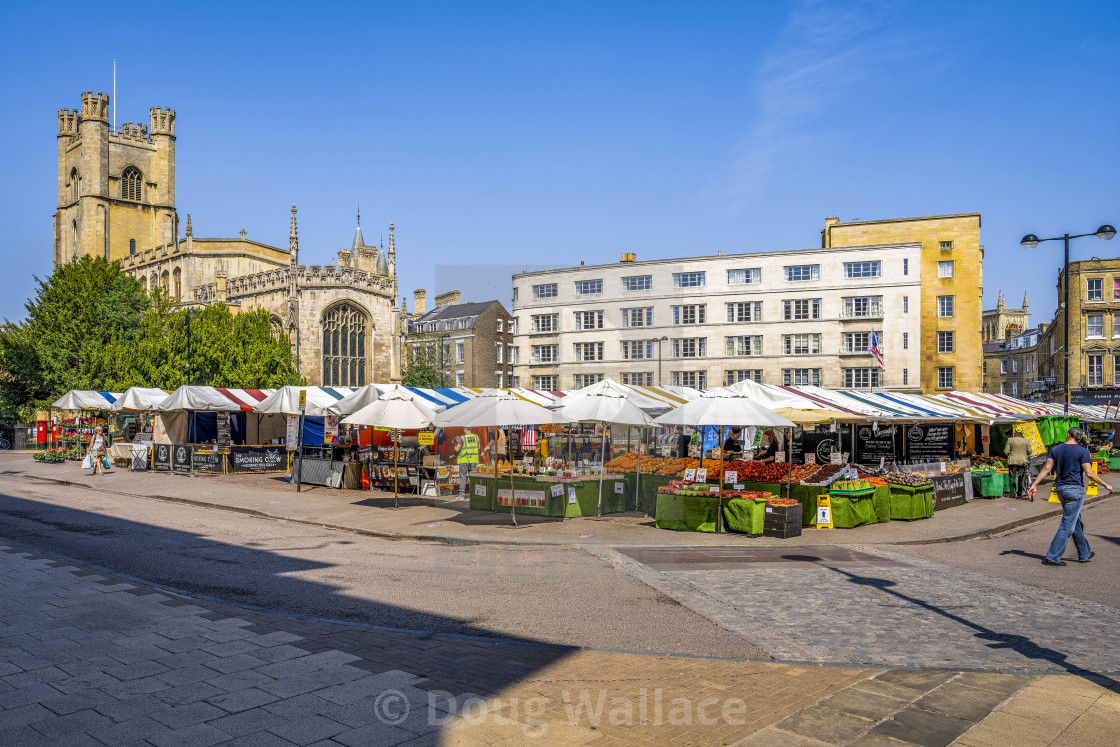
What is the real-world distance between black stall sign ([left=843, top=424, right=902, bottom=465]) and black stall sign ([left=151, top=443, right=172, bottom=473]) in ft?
83.2

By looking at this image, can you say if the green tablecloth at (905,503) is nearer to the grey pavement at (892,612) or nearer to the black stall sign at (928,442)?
the grey pavement at (892,612)

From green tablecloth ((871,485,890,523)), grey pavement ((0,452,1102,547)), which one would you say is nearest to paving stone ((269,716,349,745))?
grey pavement ((0,452,1102,547))

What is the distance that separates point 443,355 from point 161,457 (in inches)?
1846

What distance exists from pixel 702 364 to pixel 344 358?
28.9m

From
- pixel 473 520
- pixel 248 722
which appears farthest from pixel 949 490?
pixel 248 722

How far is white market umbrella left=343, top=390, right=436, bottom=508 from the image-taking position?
62.0 feet

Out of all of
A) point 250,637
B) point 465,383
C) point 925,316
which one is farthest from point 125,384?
point 925,316

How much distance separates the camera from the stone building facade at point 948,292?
197 feet

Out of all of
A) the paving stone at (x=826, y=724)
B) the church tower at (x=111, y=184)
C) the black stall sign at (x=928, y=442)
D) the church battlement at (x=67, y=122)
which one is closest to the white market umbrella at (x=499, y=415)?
the paving stone at (x=826, y=724)

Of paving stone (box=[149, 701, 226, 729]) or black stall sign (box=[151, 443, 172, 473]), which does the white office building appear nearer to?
black stall sign (box=[151, 443, 172, 473])

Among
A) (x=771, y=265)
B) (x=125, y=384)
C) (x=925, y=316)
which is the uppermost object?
(x=771, y=265)

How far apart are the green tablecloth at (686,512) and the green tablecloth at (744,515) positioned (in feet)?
0.89

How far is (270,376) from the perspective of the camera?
49.2m

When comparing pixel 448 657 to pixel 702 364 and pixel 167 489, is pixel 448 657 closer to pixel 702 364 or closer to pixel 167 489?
pixel 167 489
